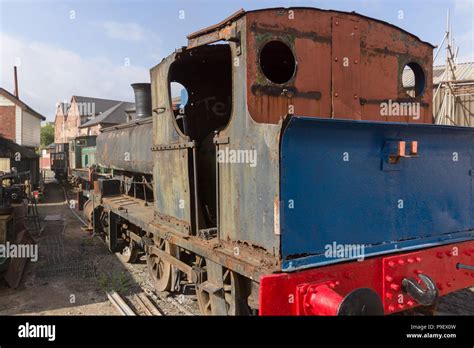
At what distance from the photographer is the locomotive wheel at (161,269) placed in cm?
497

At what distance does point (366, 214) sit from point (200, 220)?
1751mm

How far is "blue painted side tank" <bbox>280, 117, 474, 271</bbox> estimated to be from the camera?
105 inches

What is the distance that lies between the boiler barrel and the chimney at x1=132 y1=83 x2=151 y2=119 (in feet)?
1.75

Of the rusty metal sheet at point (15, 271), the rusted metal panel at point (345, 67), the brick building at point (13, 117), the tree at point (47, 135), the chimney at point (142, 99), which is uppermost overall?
the tree at point (47, 135)

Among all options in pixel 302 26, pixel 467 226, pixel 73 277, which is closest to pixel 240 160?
pixel 302 26

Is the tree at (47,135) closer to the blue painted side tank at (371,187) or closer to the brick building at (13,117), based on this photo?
the brick building at (13,117)

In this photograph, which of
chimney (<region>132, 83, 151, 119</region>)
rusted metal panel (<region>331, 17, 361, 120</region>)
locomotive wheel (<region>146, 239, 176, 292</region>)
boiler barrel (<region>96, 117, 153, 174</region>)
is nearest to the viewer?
rusted metal panel (<region>331, 17, 361, 120</region>)

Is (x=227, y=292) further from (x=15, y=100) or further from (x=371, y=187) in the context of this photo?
(x=15, y=100)

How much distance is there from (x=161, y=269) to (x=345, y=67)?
387 centimetres

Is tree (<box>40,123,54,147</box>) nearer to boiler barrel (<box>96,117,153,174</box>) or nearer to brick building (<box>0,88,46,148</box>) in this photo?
brick building (<box>0,88,46,148</box>)

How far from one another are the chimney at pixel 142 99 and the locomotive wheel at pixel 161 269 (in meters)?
4.11

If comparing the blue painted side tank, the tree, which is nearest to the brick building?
the blue painted side tank

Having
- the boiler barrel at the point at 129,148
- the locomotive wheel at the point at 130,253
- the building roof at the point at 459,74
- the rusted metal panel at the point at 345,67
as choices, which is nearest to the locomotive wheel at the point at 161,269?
the locomotive wheel at the point at 130,253
